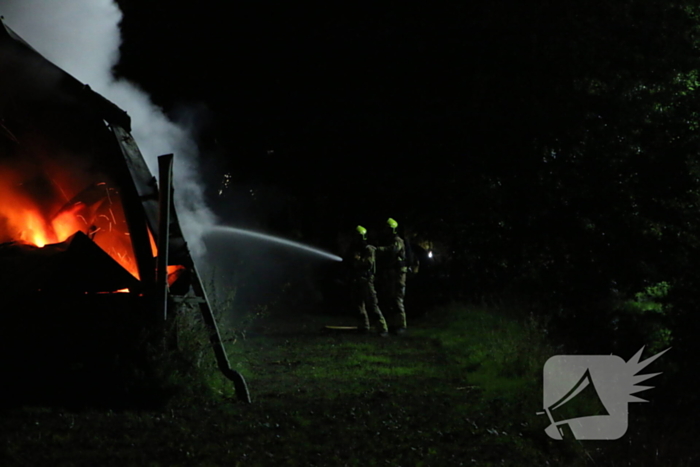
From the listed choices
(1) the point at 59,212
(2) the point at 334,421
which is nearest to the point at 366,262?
(1) the point at 59,212

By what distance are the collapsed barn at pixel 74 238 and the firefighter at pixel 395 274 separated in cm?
776

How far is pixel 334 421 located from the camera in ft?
25.4

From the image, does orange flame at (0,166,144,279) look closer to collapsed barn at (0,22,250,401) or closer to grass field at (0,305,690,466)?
collapsed barn at (0,22,250,401)

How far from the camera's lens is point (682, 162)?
42.6 feet

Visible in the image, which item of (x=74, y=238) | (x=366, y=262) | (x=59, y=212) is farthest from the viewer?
(x=366, y=262)

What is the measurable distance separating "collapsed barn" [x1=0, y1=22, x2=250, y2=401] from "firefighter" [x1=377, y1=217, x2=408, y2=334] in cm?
776

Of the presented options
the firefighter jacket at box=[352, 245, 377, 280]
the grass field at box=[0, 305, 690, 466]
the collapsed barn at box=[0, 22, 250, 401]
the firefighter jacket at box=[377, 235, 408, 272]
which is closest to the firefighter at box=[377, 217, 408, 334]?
the firefighter jacket at box=[377, 235, 408, 272]

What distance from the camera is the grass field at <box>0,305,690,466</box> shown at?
6.36 metres

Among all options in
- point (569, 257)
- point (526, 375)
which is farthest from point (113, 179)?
point (569, 257)

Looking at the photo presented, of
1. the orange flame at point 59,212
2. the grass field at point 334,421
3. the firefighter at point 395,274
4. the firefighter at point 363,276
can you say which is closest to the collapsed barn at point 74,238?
the orange flame at point 59,212

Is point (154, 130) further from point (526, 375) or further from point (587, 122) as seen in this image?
point (587, 122)

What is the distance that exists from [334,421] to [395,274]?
8314mm

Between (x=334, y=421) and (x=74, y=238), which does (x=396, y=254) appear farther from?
(x=74, y=238)

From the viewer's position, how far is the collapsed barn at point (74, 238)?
25.8 feet
